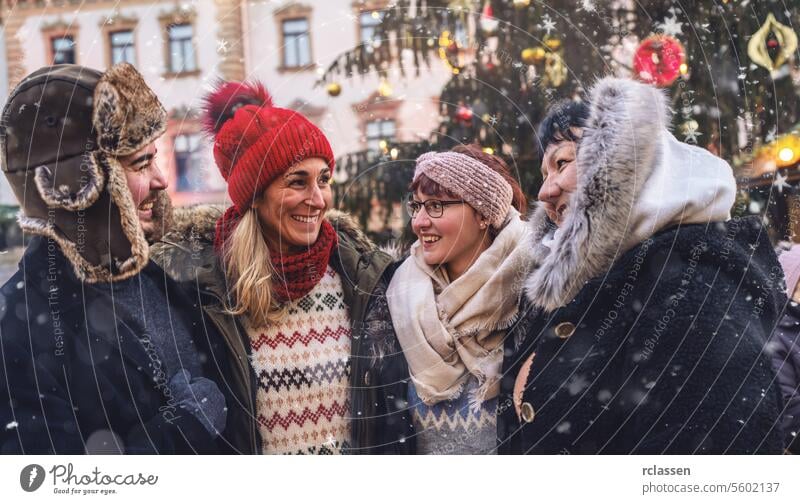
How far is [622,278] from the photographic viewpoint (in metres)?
2.20

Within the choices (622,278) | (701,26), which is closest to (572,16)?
(701,26)

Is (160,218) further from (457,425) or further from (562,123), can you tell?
(562,123)

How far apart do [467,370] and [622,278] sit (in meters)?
0.48

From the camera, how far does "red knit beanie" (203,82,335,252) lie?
7.75ft

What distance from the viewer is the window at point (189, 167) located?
2.48m

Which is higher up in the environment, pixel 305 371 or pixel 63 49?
pixel 63 49

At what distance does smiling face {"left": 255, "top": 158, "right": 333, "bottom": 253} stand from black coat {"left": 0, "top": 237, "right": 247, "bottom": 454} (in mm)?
311

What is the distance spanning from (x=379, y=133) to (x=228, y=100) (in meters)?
0.43

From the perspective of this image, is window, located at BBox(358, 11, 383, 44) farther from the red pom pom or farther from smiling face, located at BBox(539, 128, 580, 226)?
smiling face, located at BBox(539, 128, 580, 226)

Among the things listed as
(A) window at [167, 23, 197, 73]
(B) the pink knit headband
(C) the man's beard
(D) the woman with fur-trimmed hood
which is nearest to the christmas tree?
(B) the pink knit headband

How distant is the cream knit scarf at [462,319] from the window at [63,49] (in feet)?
3.65

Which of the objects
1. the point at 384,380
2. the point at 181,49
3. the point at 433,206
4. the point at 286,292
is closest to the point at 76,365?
the point at 286,292

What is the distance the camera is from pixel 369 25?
8.45 feet
